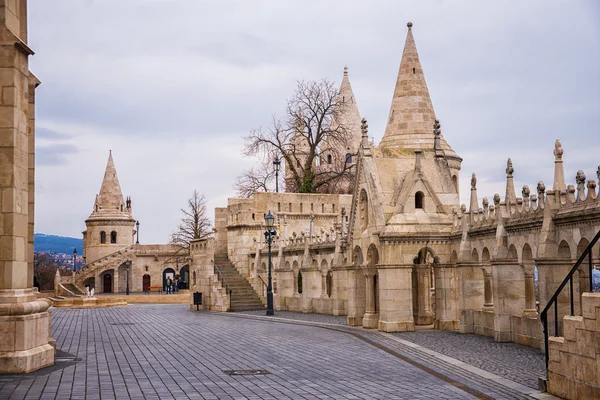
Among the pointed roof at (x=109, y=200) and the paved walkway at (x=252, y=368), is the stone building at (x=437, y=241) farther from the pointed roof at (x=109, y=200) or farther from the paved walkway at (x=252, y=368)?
the pointed roof at (x=109, y=200)

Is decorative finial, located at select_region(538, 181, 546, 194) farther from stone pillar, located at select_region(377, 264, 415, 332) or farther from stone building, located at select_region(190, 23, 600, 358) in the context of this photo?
stone pillar, located at select_region(377, 264, 415, 332)

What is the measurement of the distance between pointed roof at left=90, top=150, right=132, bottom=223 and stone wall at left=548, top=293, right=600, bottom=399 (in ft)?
240

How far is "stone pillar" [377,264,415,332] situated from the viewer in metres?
23.6

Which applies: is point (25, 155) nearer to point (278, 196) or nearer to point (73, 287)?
point (278, 196)

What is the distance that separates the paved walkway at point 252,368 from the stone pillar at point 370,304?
200 cm

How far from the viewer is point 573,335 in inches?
433

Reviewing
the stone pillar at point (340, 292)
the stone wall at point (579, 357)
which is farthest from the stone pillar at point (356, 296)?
the stone wall at point (579, 357)

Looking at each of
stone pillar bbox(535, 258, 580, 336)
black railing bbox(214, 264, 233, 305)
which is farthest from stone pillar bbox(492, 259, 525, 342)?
black railing bbox(214, 264, 233, 305)

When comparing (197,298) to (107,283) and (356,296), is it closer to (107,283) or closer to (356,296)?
(356,296)

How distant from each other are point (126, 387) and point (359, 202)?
1523 centimetres

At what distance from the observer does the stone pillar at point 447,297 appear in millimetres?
24266

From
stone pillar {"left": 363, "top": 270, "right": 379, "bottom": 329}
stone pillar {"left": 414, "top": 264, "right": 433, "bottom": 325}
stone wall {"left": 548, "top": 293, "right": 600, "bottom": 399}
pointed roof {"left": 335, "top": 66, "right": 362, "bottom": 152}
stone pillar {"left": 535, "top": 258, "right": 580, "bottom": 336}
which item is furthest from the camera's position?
pointed roof {"left": 335, "top": 66, "right": 362, "bottom": 152}

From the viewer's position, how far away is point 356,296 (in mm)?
26750

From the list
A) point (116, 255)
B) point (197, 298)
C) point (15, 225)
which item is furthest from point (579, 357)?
point (116, 255)
